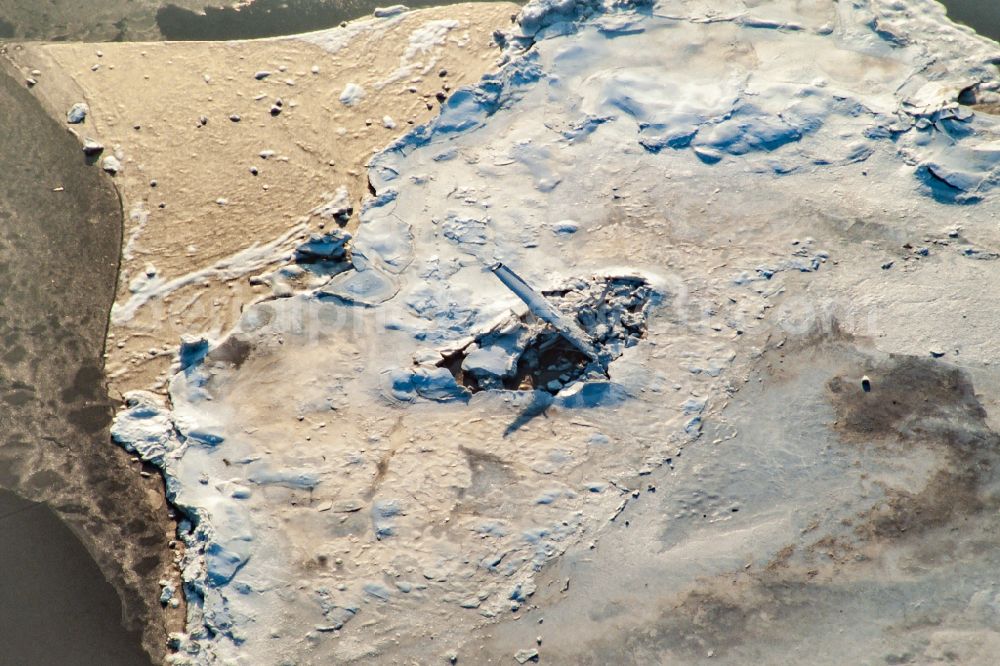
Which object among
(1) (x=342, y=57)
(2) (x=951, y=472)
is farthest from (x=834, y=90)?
(1) (x=342, y=57)

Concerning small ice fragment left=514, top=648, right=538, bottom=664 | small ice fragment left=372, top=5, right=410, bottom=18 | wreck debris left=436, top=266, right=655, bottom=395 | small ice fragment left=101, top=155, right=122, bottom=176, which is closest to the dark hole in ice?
wreck debris left=436, top=266, right=655, bottom=395

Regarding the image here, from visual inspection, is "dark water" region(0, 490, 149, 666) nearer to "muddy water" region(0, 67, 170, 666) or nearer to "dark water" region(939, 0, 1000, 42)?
"muddy water" region(0, 67, 170, 666)

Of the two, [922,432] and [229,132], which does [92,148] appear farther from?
[922,432]

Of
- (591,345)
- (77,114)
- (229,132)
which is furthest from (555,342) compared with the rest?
(77,114)

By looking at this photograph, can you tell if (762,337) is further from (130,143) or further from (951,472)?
(130,143)

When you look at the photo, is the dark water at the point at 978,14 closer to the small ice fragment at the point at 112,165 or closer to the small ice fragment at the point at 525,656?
the small ice fragment at the point at 525,656

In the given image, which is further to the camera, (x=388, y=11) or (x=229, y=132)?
(x=388, y=11)
